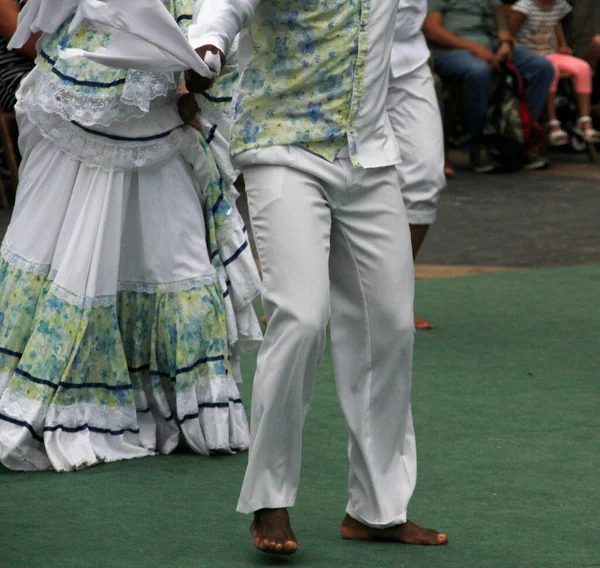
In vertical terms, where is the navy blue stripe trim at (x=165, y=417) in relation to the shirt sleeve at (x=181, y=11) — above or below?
below

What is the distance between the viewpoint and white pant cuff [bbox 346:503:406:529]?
3844 millimetres

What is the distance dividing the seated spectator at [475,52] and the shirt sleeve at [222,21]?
8165 millimetres

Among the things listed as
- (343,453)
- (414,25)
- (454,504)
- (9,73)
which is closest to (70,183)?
(343,453)

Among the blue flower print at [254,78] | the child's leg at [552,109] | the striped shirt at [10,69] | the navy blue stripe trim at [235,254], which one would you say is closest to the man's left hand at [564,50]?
the child's leg at [552,109]

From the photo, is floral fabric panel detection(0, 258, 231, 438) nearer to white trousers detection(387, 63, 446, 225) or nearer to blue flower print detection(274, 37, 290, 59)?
blue flower print detection(274, 37, 290, 59)

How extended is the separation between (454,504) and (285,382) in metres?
0.93

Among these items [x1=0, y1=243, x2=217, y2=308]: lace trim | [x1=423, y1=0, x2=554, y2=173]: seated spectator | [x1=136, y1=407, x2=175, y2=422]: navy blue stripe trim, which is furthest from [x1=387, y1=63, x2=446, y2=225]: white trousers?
[x1=423, y1=0, x2=554, y2=173]: seated spectator

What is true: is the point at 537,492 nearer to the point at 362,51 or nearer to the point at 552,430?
the point at 552,430

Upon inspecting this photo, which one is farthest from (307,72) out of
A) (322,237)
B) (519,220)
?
Result: (519,220)

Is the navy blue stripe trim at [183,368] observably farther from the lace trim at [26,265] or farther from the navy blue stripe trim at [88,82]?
the navy blue stripe trim at [88,82]

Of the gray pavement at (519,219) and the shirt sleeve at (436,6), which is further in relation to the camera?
the shirt sleeve at (436,6)

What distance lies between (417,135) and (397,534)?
9.82ft

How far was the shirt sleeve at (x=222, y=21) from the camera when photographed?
3.54 meters

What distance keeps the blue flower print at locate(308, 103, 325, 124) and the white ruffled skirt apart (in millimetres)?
1220
